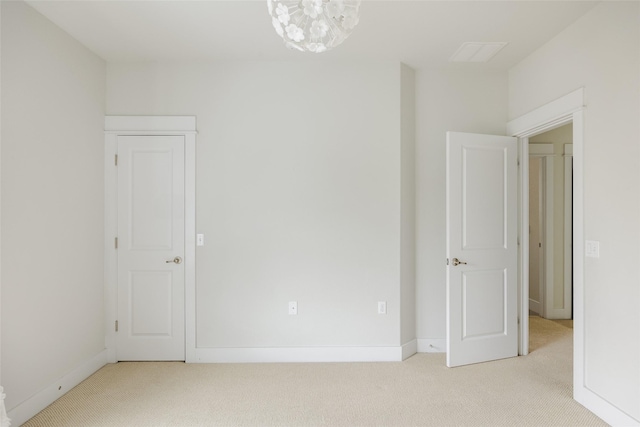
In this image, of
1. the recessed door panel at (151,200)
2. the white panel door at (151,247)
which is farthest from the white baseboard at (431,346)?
the recessed door panel at (151,200)

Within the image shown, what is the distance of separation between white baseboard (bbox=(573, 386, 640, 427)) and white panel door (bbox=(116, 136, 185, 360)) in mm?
3206

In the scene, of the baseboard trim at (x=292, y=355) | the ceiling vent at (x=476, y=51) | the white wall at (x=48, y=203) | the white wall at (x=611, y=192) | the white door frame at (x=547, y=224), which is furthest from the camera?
the white door frame at (x=547, y=224)

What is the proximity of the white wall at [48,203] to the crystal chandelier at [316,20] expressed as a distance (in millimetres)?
2040

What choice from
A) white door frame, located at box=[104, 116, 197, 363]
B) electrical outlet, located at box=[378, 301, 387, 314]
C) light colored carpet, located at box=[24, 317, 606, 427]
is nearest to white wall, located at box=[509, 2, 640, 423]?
light colored carpet, located at box=[24, 317, 606, 427]

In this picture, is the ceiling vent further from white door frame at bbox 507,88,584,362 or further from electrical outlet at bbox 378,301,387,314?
electrical outlet at bbox 378,301,387,314

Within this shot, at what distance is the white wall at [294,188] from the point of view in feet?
10.9

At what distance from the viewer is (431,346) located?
3449 mm

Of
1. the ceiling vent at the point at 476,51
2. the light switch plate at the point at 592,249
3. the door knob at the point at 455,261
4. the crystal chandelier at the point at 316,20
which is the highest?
the ceiling vent at the point at 476,51

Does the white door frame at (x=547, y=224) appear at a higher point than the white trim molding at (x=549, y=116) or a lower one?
lower

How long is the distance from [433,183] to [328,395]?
2.11 m

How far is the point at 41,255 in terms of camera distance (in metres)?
2.51

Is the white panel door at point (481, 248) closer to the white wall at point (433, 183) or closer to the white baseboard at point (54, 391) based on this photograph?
the white wall at point (433, 183)

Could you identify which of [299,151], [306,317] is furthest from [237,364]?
[299,151]

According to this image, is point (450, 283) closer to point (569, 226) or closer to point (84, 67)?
point (569, 226)
